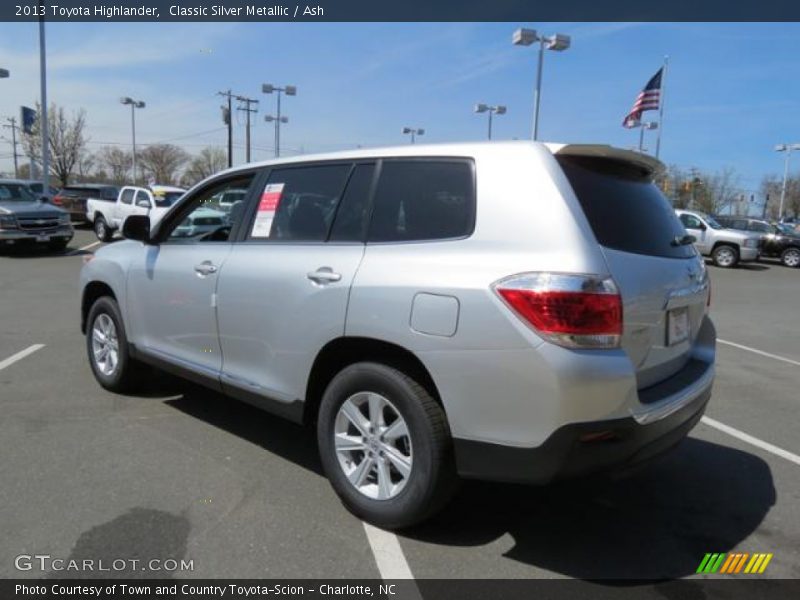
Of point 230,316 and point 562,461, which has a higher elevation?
point 230,316

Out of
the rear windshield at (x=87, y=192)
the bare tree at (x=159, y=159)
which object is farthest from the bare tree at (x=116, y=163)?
the rear windshield at (x=87, y=192)

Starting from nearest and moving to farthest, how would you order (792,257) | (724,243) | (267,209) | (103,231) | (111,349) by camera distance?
1. (267,209)
2. (111,349)
3. (724,243)
4. (103,231)
5. (792,257)

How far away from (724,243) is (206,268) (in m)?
21.8

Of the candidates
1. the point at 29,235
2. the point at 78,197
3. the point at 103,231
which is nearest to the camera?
the point at 29,235

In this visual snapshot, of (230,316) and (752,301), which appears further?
(752,301)

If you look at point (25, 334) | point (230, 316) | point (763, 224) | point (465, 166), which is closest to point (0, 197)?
point (25, 334)

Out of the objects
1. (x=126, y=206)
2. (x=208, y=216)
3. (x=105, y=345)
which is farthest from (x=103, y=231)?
(x=208, y=216)

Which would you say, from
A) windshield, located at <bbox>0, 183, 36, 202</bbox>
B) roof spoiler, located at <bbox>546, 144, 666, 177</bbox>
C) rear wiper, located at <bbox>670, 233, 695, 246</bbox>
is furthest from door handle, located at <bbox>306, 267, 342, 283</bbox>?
windshield, located at <bbox>0, 183, 36, 202</bbox>

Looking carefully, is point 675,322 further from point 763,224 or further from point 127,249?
point 763,224

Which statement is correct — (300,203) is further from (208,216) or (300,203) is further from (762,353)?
(762,353)

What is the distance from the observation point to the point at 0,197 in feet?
55.6

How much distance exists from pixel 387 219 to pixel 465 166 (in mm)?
483

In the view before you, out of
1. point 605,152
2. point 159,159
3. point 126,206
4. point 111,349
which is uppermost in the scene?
point 159,159

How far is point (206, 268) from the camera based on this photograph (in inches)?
159
